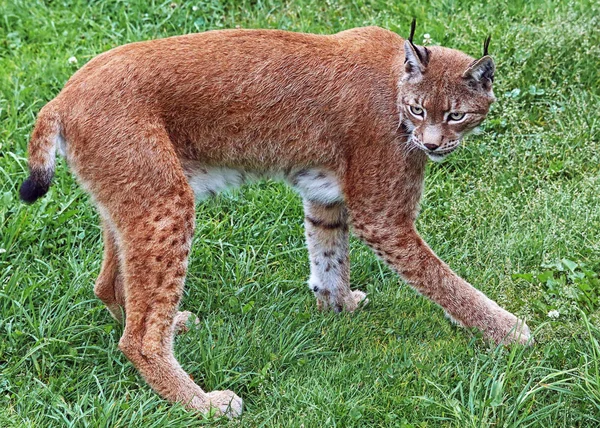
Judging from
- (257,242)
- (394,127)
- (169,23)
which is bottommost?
(257,242)

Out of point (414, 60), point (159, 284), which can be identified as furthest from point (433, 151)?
point (159, 284)

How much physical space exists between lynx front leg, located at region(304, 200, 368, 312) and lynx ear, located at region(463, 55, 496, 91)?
1.06 m

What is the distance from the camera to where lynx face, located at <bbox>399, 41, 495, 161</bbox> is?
17.4 ft

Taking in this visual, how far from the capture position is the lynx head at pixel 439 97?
5.29m

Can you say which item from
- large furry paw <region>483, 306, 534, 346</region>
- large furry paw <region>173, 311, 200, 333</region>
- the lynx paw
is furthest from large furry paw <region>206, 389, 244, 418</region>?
large furry paw <region>483, 306, 534, 346</region>

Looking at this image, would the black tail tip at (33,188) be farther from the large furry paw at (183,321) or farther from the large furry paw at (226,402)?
the large furry paw at (226,402)

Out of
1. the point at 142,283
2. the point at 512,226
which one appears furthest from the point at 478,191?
the point at 142,283

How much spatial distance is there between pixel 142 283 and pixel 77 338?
2.09ft

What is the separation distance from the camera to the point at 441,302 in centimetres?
550

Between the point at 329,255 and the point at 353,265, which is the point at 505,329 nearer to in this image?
the point at 329,255

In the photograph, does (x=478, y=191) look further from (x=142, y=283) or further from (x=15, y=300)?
(x=15, y=300)

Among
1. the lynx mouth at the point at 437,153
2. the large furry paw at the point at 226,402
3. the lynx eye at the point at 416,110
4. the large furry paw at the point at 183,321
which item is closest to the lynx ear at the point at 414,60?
the lynx eye at the point at 416,110

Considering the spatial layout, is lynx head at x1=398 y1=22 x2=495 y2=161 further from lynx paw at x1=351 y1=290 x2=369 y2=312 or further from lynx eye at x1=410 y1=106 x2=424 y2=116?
lynx paw at x1=351 y1=290 x2=369 y2=312

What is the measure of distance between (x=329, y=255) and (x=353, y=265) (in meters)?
0.45
